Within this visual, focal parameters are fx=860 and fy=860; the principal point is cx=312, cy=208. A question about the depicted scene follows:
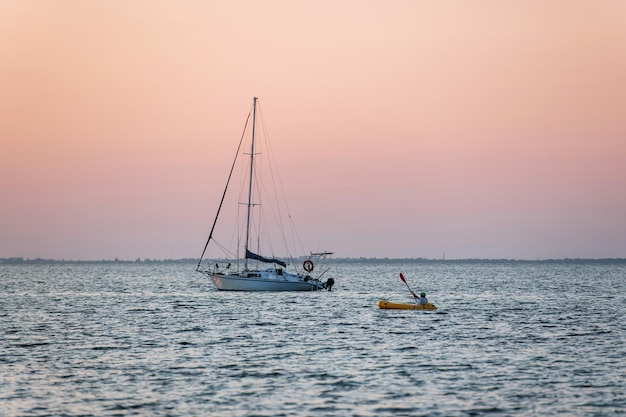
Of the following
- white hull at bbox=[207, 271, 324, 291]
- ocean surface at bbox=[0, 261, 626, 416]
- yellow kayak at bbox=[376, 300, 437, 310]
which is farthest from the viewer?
white hull at bbox=[207, 271, 324, 291]

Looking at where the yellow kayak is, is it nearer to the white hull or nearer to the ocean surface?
the ocean surface

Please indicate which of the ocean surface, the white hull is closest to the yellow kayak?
the ocean surface

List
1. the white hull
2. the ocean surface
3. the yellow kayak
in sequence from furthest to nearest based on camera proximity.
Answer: the white hull, the yellow kayak, the ocean surface

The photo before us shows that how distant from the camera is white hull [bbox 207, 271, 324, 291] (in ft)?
366

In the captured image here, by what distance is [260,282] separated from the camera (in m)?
111

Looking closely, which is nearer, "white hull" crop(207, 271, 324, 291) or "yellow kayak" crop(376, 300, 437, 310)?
"yellow kayak" crop(376, 300, 437, 310)

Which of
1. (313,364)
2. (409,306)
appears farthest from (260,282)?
(313,364)

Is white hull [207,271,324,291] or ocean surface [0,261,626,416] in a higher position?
white hull [207,271,324,291]

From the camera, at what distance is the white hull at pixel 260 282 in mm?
111625

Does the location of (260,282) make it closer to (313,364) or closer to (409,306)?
(409,306)

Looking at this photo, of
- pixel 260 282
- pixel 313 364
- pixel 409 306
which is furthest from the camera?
pixel 260 282

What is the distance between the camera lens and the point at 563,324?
73.7 m

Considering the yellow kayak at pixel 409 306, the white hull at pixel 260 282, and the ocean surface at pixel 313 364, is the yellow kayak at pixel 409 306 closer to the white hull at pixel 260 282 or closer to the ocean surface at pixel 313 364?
the ocean surface at pixel 313 364

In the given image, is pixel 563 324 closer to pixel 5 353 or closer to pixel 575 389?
pixel 575 389
